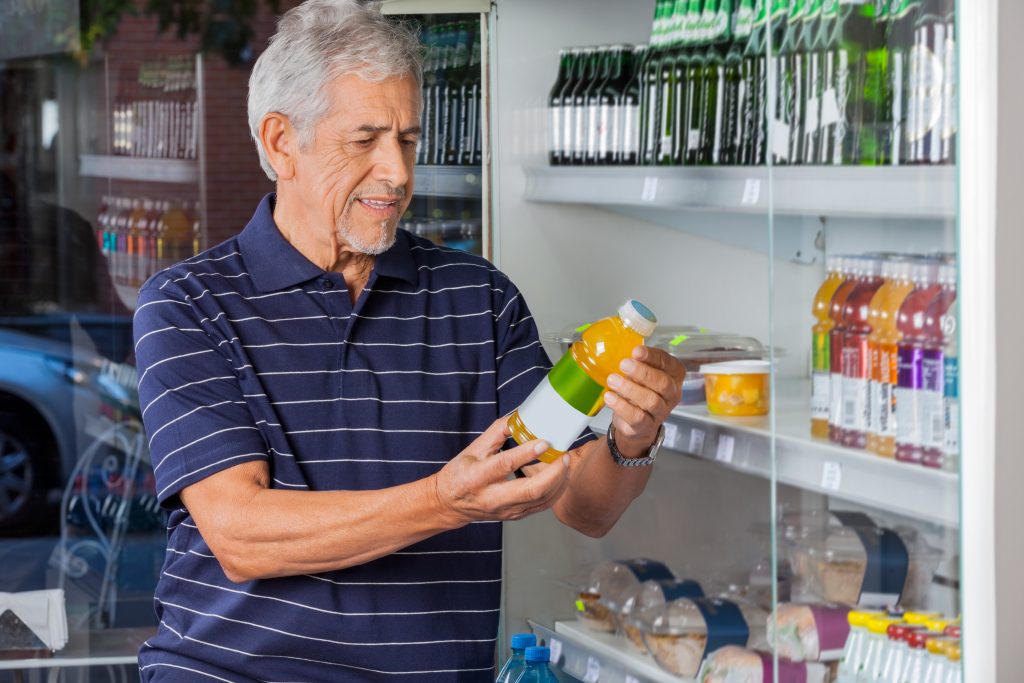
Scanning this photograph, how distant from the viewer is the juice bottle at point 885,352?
1.70 meters

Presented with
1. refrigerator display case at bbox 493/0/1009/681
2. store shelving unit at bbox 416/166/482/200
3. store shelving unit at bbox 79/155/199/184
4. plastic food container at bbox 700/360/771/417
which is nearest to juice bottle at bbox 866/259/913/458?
refrigerator display case at bbox 493/0/1009/681

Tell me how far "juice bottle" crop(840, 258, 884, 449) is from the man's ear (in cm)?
83

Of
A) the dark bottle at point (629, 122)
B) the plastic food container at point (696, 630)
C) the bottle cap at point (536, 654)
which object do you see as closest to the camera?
the bottle cap at point (536, 654)

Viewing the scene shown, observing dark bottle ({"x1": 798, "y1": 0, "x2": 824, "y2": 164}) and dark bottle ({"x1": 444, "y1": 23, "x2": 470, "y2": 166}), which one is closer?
dark bottle ({"x1": 798, "y1": 0, "x2": 824, "y2": 164})

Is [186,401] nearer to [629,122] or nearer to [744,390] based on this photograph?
[744,390]

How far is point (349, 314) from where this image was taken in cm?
193

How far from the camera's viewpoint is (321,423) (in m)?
1.83

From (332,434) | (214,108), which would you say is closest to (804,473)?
(332,434)

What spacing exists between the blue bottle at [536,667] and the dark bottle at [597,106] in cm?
113

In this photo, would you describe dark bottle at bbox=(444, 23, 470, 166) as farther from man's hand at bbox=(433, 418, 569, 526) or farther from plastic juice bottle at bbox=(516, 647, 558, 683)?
man's hand at bbox=(433, 418, 569, 526)

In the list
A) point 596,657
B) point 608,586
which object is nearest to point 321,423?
point 596,657

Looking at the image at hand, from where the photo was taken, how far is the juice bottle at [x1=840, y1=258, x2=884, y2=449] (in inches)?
70.0

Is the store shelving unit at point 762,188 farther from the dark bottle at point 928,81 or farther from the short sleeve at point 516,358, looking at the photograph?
the short sleeve at point 516,358

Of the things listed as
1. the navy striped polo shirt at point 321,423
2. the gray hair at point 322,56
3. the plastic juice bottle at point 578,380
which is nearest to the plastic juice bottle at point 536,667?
the navy striped polo shirt at point 321,423
